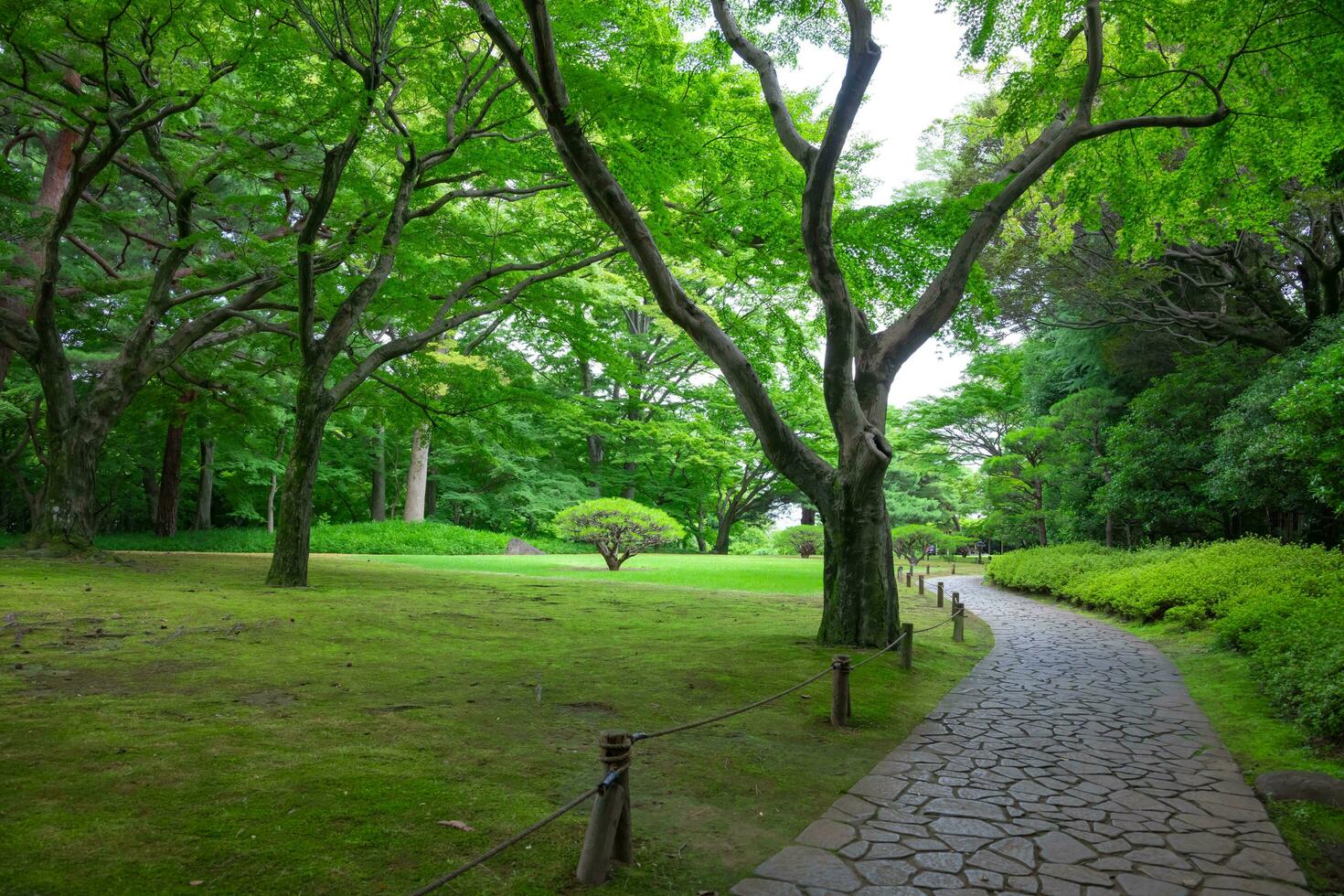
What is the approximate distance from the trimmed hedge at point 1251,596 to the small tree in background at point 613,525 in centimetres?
976

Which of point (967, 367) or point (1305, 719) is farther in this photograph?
point (967, 367)

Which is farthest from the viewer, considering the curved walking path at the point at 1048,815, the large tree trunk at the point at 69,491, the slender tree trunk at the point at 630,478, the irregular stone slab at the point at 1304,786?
the slender tree trunk at the point at 630,478

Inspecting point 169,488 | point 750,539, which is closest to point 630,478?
point 750,539

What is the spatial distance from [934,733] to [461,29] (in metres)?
11.0

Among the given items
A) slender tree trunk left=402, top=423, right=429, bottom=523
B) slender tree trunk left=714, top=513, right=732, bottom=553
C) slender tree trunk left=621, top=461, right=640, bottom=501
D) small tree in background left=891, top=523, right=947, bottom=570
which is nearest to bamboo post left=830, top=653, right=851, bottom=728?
small tree in background left=891, top=523, right=947, bottom=570

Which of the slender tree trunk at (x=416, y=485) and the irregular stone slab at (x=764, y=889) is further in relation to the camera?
the slender tree trunk at (x=416, y=485)

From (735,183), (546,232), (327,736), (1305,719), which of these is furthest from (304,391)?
(1305,719)

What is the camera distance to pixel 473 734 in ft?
14.9

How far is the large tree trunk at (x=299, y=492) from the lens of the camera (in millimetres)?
10922

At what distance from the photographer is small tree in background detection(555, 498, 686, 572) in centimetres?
1898

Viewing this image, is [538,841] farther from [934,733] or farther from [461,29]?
[461,29]

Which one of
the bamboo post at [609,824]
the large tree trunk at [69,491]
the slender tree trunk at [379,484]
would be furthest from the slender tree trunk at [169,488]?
the bamboo post at [609,824]

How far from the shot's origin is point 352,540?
25453 mm

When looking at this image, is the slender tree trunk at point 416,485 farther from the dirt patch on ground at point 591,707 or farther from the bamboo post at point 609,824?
the bamboo post at point 609,824
